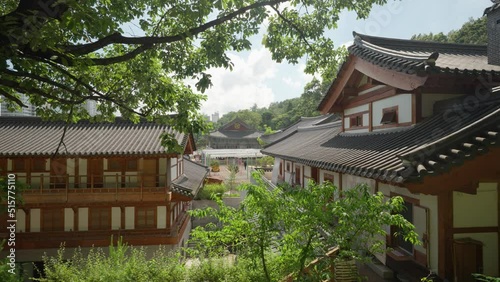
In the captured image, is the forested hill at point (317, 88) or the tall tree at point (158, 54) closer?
the tall tree at point (158, 54)

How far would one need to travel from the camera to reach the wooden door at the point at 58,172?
45.7 ft

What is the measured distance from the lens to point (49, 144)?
14203mm

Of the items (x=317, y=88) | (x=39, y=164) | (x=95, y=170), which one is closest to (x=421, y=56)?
(x=95, y=170)

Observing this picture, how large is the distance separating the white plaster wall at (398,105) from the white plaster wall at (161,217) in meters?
10.8

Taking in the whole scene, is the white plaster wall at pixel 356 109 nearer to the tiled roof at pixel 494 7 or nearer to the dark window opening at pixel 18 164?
the tiled roof at pixel 494 7

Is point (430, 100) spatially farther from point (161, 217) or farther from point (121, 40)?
point (161, 217)

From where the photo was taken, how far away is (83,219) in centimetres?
1412

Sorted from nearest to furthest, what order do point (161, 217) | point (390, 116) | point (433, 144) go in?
point (433, 144), point (390, 116), point (161, 217)

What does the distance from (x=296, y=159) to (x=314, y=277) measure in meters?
7.64

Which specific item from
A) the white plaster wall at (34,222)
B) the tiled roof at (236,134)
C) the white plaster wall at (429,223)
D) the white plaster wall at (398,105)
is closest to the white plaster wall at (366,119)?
the white plaster wall at (398,105)

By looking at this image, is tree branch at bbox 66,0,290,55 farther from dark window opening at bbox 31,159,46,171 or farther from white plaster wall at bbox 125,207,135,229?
dark window opening at bbox 31,159,46,171

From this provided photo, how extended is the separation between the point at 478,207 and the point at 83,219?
15.6 m

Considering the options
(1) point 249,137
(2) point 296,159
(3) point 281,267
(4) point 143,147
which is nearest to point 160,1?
(3) point 281,267

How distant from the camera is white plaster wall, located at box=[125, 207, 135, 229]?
1435 centimetres
